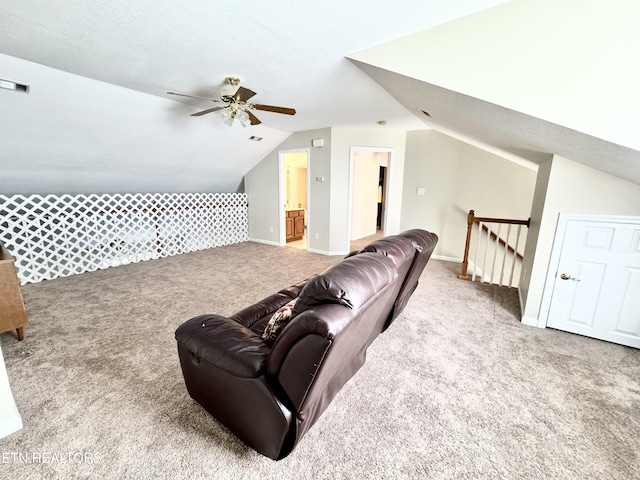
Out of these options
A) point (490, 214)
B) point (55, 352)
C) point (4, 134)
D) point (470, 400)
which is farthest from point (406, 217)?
point (4, 134)

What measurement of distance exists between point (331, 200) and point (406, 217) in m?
1.46

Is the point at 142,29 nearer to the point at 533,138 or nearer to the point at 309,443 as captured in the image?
the point at 309,443

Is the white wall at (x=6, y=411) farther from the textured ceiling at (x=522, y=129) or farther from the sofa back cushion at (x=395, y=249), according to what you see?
the textured ceiling at (x=522, y=129)

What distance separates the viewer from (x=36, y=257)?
3.44 metres

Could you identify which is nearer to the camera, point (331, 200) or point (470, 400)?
point (470, 400)

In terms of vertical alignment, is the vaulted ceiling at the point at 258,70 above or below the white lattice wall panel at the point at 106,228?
above

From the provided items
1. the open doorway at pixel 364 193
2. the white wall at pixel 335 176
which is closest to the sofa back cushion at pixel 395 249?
the white wall at pixel 335 176

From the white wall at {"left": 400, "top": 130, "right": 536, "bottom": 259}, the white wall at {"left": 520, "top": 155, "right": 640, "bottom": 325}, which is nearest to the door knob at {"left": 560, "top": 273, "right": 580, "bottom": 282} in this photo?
the white wall at {"left": 520, "top": 155, "right": 640, "bottom": 325}

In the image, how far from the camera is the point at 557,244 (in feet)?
7.88

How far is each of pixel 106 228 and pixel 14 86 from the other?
219 cm

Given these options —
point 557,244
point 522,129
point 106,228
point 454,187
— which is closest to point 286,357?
point 522,129

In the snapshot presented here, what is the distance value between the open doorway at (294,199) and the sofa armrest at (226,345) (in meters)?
3.84

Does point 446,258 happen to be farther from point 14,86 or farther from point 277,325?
point 14,86

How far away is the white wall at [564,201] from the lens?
212 cm
